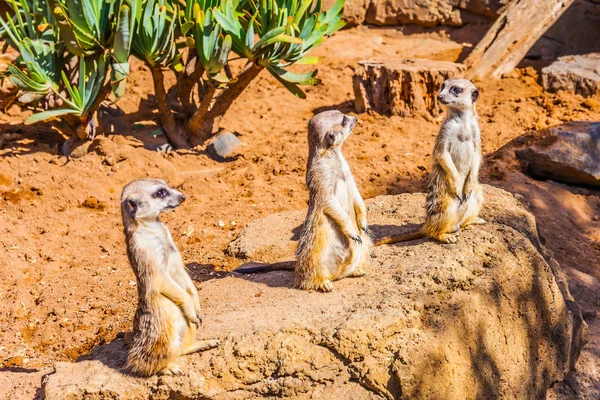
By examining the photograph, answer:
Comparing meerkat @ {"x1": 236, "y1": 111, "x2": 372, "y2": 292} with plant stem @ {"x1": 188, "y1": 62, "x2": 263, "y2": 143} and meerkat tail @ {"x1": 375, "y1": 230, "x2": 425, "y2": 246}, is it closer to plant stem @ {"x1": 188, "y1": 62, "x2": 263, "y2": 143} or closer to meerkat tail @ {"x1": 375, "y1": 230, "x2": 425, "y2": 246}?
meerkat tail @ {"x1": 375, "y1": 230, "x2": 425, "y2": 246}

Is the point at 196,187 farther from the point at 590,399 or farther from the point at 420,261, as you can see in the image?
the point at 590,399

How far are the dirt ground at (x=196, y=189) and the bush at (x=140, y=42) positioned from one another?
551 millimetres

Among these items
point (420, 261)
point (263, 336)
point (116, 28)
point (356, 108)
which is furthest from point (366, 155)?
point (263, 336)

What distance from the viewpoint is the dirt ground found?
489 centimetres

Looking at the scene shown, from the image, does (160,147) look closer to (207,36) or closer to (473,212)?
(207,36)

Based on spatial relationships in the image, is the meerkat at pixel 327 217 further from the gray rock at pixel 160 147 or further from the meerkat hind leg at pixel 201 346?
the gray rock at pixel 160 147

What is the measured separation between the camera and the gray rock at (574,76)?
26.5ft

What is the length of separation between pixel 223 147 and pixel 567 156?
124 inches

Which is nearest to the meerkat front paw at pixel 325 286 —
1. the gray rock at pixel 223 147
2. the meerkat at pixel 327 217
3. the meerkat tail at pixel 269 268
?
the meerkat at pixel 327 217

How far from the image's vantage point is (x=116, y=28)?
6.18 metres

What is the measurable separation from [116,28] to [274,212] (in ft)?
6.57

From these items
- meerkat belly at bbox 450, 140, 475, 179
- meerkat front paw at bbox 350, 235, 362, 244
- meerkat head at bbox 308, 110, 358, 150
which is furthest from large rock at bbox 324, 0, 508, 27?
meerkat front paw at bbox 350, 235, 362, 244

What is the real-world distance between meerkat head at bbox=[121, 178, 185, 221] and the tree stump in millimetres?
4467

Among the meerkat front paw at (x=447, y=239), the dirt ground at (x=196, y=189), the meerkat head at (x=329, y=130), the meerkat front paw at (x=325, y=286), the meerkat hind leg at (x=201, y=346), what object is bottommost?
the dirt ground at (x=196, y=189)
